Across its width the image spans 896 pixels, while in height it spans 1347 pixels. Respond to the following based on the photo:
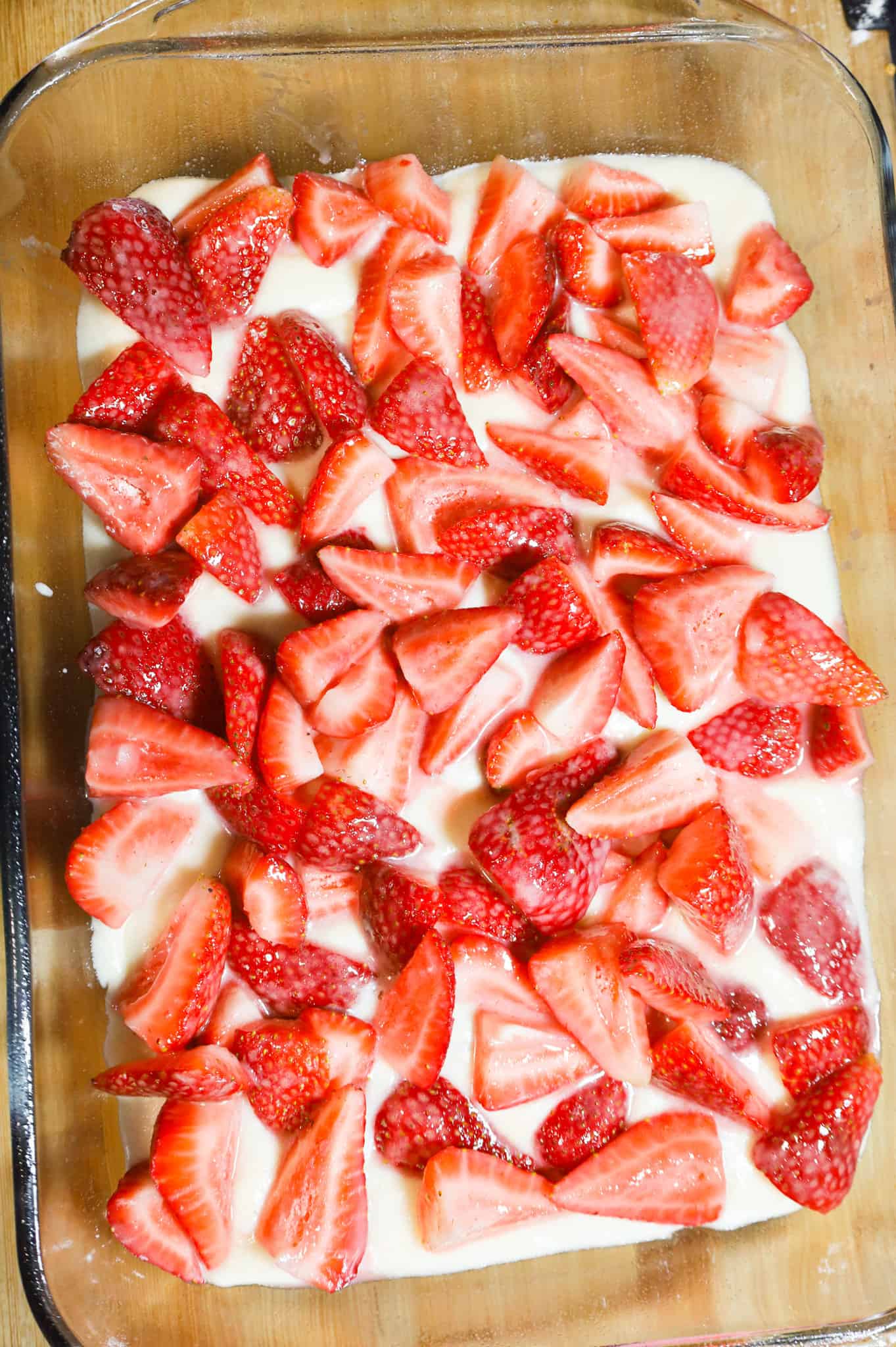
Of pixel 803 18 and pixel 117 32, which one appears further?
pixel 803 18

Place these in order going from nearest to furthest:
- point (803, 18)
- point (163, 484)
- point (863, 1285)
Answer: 1. point (163, 484)
2. point (863, 1285)
3. point (803, 18)

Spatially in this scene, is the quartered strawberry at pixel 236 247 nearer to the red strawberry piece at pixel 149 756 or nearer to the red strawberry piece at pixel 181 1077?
the red strawberry piece at pixel 149 756

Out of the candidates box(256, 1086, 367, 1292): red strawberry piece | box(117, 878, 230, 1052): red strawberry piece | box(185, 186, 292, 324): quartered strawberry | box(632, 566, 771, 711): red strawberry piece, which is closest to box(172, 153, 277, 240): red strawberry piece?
box(185, 186, 292, 324): quartered strawberry

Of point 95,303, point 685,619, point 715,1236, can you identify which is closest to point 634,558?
point 685,619

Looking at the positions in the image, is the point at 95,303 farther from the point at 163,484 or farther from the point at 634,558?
the point at 634,558

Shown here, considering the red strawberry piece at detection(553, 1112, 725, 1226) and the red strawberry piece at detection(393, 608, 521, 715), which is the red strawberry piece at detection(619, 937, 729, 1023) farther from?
the red strawberry piece at detection(393, 608, 521, 715)

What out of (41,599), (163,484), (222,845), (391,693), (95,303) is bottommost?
(222,845)
